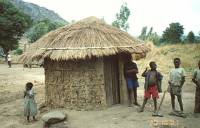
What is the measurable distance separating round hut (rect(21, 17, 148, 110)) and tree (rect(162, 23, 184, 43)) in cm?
2844

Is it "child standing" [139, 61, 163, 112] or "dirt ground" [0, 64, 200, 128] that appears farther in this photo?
"child standing" [139, 61, 163, 112]

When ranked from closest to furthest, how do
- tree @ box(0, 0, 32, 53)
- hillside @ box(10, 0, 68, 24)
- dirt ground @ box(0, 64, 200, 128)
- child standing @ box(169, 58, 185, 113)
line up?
dirt ground @ box(0, 64, 200, 128) < child standing @ box(169, 58, 185, 113) < tree @ box(0, 0, 32, 53) < hillside @ box(10, 0, 68, 24)

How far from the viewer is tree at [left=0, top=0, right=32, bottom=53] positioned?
35.8 metres

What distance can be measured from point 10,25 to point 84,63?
25.8 meters

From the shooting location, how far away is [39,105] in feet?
43.3

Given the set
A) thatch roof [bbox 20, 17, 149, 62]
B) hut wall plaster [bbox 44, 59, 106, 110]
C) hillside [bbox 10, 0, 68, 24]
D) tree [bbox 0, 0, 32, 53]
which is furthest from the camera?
hillside [bbox 10, 0, 68, 24]

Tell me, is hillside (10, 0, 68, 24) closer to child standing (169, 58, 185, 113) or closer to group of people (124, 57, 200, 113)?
group of people (124, 57, 200, 113)

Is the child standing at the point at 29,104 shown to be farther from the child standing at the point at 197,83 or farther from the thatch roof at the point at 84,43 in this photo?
the child standing at the point at 197,83

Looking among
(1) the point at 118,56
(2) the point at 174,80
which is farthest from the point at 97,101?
(2) the point at 174,80

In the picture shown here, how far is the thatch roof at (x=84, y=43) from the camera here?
1126 centimetres

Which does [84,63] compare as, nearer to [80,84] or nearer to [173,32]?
[80,84]

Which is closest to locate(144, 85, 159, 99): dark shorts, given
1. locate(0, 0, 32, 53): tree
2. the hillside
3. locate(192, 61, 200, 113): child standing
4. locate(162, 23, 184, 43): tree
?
locate(192, 61, 200, 113): child standing

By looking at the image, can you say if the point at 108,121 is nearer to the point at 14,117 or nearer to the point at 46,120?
the point at 46,120

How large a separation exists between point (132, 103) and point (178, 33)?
29268 mm
